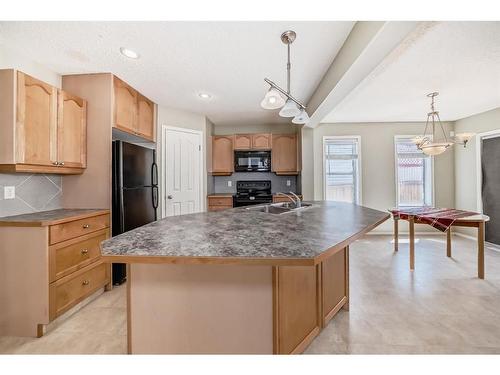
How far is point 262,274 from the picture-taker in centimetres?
117

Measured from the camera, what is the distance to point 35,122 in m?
1.94

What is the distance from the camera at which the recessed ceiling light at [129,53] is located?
207cm

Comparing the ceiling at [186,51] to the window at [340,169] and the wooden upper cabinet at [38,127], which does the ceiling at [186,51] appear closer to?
the wooden upper cabinet at [38,127]

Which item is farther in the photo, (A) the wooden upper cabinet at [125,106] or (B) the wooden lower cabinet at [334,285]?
(A) the wooden upper cabinet at [125,106]

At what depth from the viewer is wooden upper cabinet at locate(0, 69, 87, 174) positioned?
178 cm

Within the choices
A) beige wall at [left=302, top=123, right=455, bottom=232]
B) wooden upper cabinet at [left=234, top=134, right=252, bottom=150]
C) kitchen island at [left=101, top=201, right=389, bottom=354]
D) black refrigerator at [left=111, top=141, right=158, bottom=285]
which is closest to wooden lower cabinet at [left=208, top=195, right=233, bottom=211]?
wooden upper cabinet at [left=234, top=134, right=252, bottom=150]

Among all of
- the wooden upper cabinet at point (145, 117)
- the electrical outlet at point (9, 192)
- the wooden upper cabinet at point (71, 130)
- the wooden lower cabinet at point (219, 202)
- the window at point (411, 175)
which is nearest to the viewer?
the electrical outlet at point (9, 192)

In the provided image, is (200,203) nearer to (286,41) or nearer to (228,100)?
(228,100)

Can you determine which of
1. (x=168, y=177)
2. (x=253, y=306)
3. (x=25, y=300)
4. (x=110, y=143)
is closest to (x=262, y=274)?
(x=253, y=306)

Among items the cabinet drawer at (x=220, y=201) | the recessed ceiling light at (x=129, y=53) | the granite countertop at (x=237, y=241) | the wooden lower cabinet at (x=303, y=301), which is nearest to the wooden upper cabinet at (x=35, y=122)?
the recessed ceiling light at (x=129, y=53)

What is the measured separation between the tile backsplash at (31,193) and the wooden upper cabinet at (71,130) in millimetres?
315

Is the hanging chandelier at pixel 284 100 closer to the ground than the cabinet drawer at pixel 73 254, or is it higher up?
higher up

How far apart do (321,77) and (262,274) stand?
2333 millimetres

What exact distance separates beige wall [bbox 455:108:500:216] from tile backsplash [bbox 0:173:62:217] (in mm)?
6188
